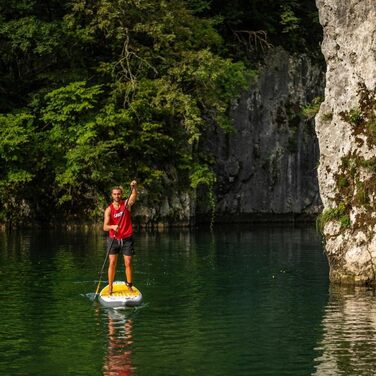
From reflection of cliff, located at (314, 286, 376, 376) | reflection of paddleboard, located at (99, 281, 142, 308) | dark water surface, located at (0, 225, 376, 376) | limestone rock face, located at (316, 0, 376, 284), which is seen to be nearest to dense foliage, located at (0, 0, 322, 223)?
dark water surface, located at (0, 225, 376, 376)

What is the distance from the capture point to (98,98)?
50.0m

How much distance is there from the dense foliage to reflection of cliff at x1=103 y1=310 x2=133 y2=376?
26.9m

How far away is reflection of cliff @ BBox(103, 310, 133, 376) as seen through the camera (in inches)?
631

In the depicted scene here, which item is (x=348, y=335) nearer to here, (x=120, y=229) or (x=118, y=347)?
(x=118, y=347)

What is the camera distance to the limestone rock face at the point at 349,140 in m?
25.1

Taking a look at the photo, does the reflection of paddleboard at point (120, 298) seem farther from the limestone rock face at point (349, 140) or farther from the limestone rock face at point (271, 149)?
the limestone rock face at point (271, 149)

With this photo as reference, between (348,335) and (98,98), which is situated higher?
(98,98)

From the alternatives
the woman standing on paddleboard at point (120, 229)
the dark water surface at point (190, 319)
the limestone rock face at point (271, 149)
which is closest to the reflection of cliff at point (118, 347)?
the dark water surface at point (190, 319)

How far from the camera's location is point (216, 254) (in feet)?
115

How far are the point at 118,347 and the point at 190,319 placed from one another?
326cm

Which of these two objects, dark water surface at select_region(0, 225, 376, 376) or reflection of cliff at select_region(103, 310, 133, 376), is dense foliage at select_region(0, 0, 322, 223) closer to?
dark water surface at select_region(0, 225, 376, 376)

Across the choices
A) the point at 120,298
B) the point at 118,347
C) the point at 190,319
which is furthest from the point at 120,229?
the point at 118,347

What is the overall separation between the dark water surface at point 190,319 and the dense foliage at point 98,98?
13.9m

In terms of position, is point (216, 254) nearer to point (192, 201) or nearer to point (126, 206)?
point (126, 206)
